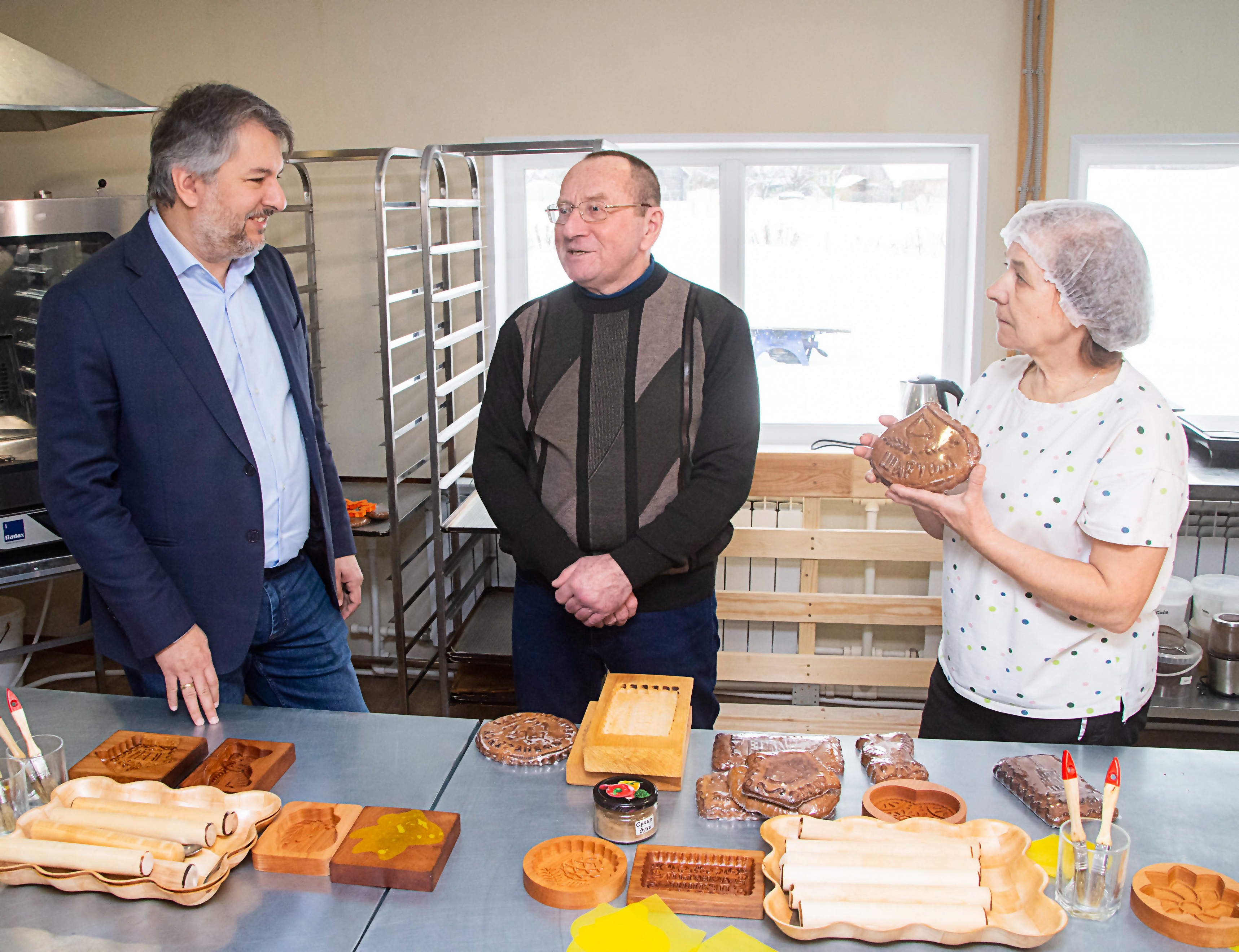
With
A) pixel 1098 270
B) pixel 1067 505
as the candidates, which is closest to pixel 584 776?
pixel 1067 505

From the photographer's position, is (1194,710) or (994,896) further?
(1194,710)

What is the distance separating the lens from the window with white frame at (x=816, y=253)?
3090 mm

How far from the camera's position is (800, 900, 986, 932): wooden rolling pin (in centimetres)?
97

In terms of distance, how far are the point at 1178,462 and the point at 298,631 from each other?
1.43 metres

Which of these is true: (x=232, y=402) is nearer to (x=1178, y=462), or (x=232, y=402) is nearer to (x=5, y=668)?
(x=1178, y=462)

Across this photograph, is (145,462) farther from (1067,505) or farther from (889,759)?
(1067,505)

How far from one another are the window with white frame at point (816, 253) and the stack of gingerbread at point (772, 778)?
204 centimetres

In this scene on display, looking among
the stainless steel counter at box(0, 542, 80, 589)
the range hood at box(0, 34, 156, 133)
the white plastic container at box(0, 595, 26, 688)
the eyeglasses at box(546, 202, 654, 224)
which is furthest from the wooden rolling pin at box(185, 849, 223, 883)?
the white plastic container at box(0, 595, 26, 688)

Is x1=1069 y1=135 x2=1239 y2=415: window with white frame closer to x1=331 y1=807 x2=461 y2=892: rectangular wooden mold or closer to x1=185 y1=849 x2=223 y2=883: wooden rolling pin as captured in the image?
x1=331 y1=807 x2=461 y2=892: rectangular wooden mold

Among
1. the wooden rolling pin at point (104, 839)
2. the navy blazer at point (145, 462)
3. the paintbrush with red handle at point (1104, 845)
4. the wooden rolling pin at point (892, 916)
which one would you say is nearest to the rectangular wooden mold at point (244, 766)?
the wooden rolling pin at point (104, 839)

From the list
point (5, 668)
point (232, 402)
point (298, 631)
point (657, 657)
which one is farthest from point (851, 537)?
point (5, 668)

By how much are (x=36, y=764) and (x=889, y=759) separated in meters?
1.08

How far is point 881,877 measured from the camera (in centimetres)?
103

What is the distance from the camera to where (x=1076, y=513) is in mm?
1385
